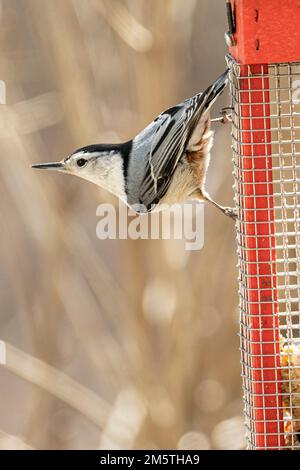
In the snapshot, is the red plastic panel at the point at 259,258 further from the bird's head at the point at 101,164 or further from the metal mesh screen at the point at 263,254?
the bird's head at the point at 101,164

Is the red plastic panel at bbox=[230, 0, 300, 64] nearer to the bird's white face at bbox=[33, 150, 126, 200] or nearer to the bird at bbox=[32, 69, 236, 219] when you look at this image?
the bird at bbox=[32, 69, 236, 219]

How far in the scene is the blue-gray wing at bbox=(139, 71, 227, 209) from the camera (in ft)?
9.71

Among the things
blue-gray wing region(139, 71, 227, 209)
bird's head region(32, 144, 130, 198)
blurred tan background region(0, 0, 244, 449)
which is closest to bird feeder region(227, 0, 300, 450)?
blue-gray wing region(139, 71, 227, 209)

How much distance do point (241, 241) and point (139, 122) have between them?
1.56m

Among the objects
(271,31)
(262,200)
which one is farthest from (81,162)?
(271,31)

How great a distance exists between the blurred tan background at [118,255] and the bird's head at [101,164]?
0.91 meters

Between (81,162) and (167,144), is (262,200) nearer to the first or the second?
(167,144)

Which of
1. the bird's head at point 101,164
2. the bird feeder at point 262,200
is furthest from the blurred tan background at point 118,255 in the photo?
the bird feeder at point 262,200

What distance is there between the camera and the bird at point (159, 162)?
9.89 ft

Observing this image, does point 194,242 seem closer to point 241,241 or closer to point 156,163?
point 156,163

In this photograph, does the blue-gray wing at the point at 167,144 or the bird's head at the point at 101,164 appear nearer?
the blue-gray wing at the point at 167,144

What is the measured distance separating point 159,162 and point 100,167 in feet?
0.87

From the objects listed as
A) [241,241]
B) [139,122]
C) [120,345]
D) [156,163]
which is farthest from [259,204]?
[120,345]

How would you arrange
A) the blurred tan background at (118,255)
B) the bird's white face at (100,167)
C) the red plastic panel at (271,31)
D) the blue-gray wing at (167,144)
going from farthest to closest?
the blurred tan background at (118,255) < the bird's white face at (100,167) < the blue-gray wing at (167,144) < the red plastic panel at (271,31)
